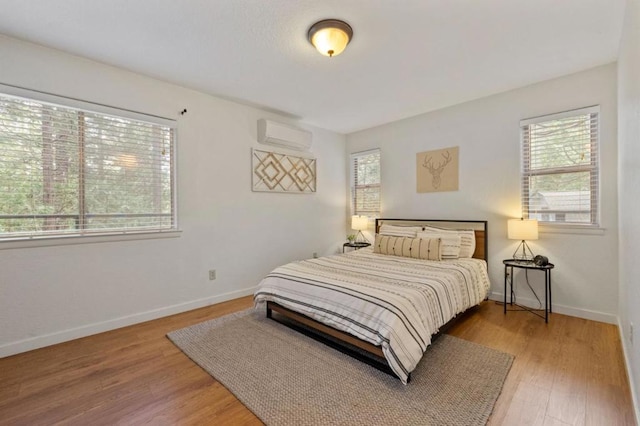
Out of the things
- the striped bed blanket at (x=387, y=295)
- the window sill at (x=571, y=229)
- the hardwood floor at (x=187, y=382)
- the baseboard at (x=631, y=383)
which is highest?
the window sill at (x=571, y=229)

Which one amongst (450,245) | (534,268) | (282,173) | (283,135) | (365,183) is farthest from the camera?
(365,183)

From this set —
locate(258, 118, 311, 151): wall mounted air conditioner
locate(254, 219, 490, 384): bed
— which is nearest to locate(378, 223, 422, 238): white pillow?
locate(254, 219, 490, 384): bed

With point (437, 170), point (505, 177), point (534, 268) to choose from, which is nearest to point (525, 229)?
point (534, 268)

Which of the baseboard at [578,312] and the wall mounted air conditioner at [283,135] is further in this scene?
the wall mounted air conditioner at [283,135]

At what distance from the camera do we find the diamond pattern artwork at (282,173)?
3.94 meters

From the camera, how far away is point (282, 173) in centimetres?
424

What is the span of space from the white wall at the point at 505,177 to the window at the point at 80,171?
126 inches

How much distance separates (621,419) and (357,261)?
220 cm

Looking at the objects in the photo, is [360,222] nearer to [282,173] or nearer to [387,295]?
[282,173]

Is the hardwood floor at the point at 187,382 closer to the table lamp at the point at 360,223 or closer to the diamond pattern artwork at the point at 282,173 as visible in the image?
the diamond pattern artwork at the point at 282,173

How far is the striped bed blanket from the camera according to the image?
193 centimetres

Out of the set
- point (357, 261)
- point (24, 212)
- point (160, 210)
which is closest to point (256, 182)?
point (160, 210)

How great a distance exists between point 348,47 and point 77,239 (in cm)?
293

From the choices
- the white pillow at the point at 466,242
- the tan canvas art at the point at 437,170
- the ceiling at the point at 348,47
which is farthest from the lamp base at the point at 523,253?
the ceiling at the point at 348,47
